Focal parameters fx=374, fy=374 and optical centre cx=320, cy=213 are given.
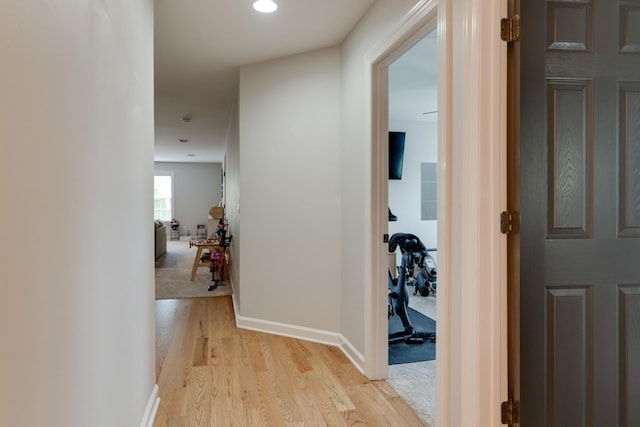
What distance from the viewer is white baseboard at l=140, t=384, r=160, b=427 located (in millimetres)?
1880

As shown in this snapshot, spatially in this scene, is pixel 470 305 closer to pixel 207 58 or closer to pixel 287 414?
pixel 287 414

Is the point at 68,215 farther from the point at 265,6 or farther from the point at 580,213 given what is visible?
the point at 265,6

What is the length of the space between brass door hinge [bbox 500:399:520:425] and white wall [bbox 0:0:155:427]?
1.44 meters

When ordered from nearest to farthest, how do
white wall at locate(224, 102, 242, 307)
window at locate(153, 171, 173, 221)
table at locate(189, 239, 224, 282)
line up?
white wall at locate(224, 102, 242, 307) → table at locate(189, 239, 224, 282) → window at locate(153, 171, 173, 221)

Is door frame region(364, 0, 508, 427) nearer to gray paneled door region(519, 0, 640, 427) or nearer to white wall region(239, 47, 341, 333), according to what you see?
gray paneled door region(519, 0, 640, 427)

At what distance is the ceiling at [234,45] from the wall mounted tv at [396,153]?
352 mm

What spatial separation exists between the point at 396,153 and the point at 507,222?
4.29 m

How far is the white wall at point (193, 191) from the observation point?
39.2ft

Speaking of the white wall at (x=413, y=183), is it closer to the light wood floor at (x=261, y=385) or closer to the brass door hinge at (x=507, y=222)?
the light wood floor at (x=261, y=385)

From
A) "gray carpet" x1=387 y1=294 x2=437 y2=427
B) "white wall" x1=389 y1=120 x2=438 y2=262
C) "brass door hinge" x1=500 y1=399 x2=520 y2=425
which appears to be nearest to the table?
"white wall" x1=389 y1=120 x2=438 y2=262

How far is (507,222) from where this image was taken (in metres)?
1.45

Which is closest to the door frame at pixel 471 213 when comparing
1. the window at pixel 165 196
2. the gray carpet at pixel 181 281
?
the gray carpet at pixel 181 281

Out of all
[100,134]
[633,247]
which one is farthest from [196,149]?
[633,247]

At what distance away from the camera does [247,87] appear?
357 centimetres
